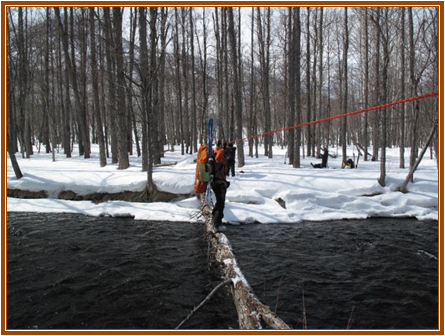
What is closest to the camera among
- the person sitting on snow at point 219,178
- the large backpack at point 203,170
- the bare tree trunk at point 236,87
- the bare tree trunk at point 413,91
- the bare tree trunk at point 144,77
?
the large backpack at point 203,170

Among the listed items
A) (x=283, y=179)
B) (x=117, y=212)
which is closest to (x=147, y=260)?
(x=117, y=212)

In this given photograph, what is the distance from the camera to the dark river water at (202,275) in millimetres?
4234

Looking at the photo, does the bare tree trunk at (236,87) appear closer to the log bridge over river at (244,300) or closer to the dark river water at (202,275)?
the dark river water at (202,275)

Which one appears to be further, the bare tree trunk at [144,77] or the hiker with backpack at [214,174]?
the bare tree trunk at [144,77]

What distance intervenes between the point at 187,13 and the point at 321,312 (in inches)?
908

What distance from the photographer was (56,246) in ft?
22.7

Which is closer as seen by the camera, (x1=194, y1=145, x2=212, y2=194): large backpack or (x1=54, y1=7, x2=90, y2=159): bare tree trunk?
(x1=194, y1=145, x2=212, y2=194): large backpack

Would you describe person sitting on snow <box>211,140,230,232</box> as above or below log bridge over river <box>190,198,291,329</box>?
above

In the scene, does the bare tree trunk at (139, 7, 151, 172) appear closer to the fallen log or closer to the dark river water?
the dark river water

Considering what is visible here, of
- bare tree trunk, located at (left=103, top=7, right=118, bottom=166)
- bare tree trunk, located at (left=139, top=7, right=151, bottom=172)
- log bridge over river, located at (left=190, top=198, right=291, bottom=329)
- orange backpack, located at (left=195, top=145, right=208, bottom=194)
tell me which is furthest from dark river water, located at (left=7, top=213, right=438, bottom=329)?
bare tree trunk, located at (left=103, top=7, right=118, bottom=166)

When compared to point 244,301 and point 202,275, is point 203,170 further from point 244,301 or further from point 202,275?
point 244,301

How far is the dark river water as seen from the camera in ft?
13.9

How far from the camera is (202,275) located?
5477mm

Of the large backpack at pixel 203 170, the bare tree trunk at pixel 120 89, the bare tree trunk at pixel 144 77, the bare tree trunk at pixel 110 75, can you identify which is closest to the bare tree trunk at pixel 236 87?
the bare tree trunk at pixel 144 77
